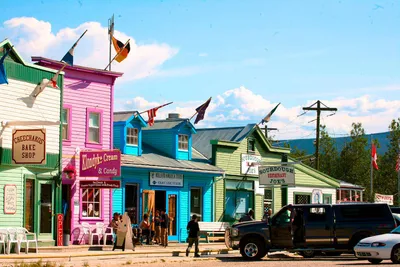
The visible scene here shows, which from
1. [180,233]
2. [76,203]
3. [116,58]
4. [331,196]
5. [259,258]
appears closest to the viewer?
[259,258]

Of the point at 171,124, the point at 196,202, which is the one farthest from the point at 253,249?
the point at 171,124

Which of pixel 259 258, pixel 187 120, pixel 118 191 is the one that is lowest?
pixel 259 258

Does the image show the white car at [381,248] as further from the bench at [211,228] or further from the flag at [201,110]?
the flag at [201,110]

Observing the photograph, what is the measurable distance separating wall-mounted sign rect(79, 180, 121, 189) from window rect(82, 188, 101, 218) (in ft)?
2.08

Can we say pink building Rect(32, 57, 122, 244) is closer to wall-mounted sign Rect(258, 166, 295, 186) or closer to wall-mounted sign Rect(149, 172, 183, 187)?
wall-mounted sign Rect(149, 172, 183, 187)

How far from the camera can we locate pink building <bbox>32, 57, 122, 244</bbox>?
1268 inches

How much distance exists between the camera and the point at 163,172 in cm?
3844

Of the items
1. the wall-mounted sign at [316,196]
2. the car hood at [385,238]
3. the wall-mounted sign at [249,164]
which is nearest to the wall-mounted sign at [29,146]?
the car hood at [385,238]

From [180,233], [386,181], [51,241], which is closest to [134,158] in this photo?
[180,233]

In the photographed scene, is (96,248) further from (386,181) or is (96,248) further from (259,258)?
(386,181)

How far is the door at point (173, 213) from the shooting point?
39.0 m

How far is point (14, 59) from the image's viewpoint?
2933cm

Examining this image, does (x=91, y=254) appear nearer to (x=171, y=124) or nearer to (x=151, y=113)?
(x=151, y=113)

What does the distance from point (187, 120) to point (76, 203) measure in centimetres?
940
